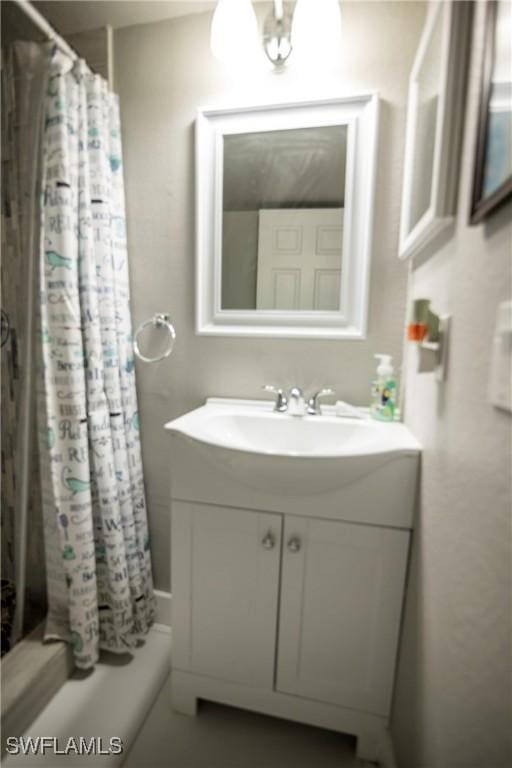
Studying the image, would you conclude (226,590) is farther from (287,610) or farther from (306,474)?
(306,474)

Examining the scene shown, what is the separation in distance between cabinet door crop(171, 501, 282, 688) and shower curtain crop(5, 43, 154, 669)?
30cm

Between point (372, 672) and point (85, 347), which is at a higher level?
point (85, 347)

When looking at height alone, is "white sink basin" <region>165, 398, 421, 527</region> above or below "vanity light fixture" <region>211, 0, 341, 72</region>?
below

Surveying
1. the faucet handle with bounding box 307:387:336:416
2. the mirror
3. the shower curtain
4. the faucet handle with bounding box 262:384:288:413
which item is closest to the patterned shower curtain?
the shower curtain

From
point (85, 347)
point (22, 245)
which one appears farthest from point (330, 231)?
point (22, 245)

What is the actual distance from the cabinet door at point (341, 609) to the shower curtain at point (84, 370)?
0.59 meters

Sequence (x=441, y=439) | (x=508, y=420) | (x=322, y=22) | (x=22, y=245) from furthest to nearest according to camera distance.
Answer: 1. (x=22, y=245)
2. (x=322, y=22)
3. (x=441, y=439)
4. (x=508, y=420)

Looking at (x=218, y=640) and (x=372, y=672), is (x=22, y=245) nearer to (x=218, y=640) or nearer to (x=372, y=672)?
(x=218, y=640)

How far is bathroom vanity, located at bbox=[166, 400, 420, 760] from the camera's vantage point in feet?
2.68

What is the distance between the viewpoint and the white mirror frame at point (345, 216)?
1060mm

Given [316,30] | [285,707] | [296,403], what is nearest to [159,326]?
[296,403]

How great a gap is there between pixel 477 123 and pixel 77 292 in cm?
98

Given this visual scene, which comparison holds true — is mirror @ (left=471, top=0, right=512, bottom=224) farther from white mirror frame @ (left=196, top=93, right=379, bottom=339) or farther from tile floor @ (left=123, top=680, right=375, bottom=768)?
tile floor @ (left=123, top=680, right=375, bottom=768)

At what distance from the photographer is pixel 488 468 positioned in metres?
0.48
